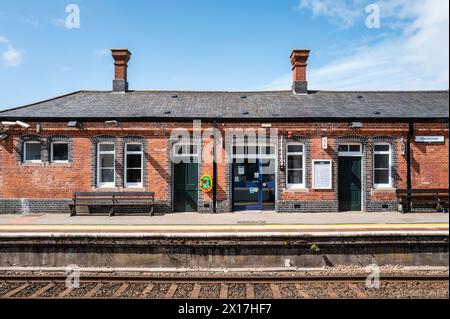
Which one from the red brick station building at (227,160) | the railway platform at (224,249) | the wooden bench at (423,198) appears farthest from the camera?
the red brick station building at (227,160)

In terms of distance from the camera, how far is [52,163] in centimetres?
1321

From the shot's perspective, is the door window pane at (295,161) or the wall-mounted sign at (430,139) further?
the door window pane at (295,161)

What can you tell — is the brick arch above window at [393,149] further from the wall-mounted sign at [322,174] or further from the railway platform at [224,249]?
the railway platform at [224,249]

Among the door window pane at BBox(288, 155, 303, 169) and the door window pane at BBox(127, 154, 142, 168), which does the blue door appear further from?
the door window pane at BBox(127, 154, 142, 168)

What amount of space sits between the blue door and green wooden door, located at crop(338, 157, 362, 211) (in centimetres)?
300

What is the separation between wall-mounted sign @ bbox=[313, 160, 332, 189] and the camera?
519 inches

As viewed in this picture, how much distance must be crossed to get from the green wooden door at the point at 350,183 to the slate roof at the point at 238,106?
6.41 feet

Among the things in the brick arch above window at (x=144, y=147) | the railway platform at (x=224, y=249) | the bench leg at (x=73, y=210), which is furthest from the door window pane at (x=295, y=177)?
the bench leg at (x=73, y=210)

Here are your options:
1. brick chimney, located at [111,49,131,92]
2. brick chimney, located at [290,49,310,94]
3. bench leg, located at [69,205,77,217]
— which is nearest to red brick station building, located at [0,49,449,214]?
bench leg, located at [69,205,77,217]

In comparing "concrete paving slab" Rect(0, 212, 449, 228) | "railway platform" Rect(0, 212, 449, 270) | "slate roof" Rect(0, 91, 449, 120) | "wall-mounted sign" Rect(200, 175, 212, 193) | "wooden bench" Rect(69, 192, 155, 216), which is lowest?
"railway platform" Rect(0, 212, 449, 270)

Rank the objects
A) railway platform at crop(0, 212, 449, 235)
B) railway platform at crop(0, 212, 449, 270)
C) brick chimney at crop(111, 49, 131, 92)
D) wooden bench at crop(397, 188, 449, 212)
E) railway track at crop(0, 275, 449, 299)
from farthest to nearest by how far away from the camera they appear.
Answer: brick chimney at crop(111, 49, 131, 92) → wooden bench at crop(397, 188, 449, 212) → railway platform at crop(0, 212, 449, 235) → railway platform at crop(0, 212, 449, 270) → railway track at crop(0, 275, 449, 299)

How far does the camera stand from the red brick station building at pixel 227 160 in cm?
1315

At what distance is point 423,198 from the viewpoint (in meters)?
13.1

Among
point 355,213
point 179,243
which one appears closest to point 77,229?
point 179,243
